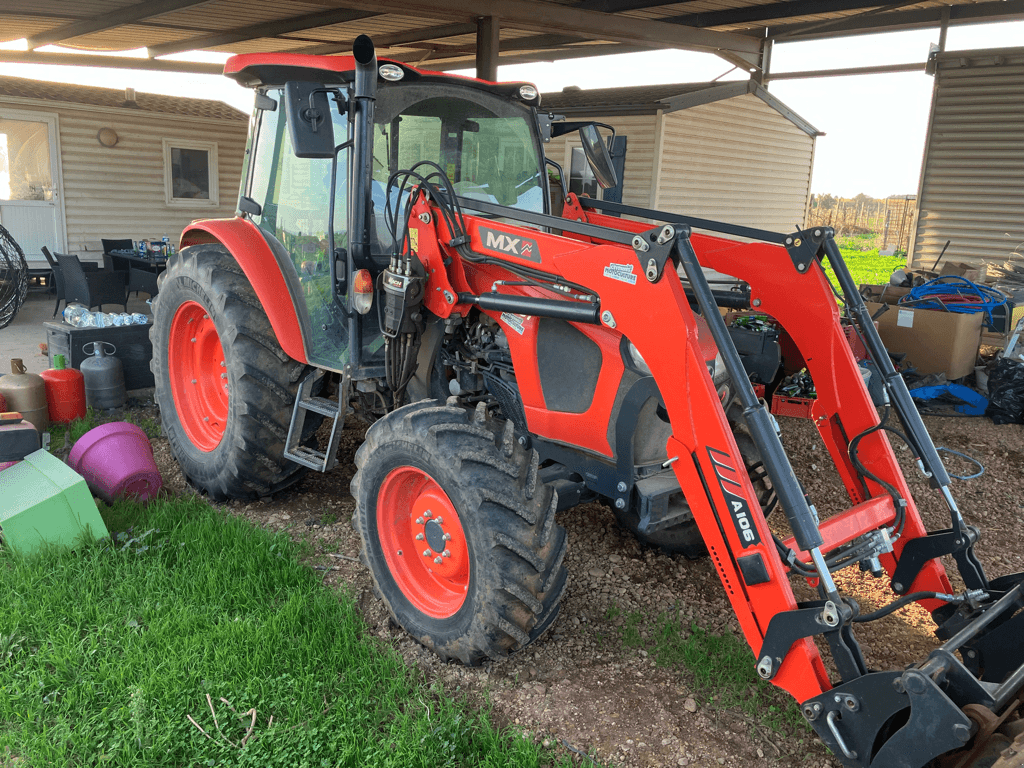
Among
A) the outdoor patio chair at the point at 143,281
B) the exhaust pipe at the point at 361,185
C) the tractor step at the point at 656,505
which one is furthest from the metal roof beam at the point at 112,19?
the tractor step at the point at 656,505

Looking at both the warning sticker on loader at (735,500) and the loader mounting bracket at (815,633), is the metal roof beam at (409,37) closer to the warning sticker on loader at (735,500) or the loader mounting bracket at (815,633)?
the warning sticker on loader at (735,500)

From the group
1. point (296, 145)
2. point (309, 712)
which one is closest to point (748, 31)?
point (296, 145)

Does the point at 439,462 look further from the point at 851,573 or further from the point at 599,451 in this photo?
the point at 851,573

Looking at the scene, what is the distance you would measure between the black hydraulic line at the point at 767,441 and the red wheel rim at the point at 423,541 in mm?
1100

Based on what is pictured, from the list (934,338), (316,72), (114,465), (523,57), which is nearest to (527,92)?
(316,72)

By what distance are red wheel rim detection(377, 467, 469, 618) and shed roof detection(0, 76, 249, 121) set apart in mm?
10494

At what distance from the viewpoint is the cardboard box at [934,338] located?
669 cm

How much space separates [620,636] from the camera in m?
3.14

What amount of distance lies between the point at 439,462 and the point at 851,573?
2.32 metres

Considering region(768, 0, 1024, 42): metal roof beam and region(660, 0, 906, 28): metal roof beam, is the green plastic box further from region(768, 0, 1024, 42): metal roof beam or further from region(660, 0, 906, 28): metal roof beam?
region(768, 0, 1024, 42): metal roof beam

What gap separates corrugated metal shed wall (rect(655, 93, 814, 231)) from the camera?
11.9 meters

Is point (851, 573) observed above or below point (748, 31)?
below

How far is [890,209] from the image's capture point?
77.1 feet

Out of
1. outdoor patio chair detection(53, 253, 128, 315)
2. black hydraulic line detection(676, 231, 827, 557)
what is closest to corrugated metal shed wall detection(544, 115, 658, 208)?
outdoor patio chair detection(53, 253, 128, 315)
